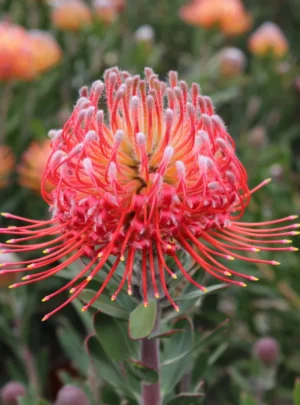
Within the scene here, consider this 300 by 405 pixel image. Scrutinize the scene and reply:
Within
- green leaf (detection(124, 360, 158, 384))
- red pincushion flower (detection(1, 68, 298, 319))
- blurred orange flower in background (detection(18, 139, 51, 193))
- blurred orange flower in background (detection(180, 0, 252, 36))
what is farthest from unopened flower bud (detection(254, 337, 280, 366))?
blurred orange flower in background (detection(180, 0, 252, 36))

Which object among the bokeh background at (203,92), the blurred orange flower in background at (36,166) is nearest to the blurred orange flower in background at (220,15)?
the bokeh background at (203,92)

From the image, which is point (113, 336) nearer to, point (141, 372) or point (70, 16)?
point (141, 372)

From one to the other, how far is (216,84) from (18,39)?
0.93 m

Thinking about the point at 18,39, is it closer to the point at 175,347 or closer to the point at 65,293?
the point at 65,293

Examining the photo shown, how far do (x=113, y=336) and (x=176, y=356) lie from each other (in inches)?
6.2

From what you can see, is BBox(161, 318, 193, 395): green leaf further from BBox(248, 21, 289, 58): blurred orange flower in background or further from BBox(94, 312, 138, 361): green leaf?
BBox(248, 21, 289, 58): blurred orange flower in background

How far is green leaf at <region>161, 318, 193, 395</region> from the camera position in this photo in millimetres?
1135

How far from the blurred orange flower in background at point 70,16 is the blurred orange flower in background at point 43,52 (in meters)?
0.24

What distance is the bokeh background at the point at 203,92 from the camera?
179cm

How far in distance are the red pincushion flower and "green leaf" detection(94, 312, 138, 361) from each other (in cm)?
14

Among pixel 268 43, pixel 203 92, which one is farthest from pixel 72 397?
pixel 268 43

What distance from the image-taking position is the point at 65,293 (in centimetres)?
220

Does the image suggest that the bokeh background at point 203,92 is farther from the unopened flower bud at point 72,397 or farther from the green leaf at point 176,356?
the green leaf at point 176,356

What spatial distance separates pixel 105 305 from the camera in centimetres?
101
